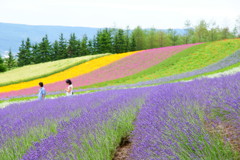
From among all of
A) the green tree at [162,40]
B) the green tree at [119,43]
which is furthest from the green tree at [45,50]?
the green tree at [162,40]

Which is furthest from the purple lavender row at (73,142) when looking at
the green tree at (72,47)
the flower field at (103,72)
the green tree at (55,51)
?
the green tree at (55,51)

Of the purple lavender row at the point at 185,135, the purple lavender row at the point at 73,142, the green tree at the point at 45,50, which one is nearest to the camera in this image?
the purple lavender row at the point at 185,135

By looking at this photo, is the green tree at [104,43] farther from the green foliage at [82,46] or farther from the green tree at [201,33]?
the green tree at [201,33]

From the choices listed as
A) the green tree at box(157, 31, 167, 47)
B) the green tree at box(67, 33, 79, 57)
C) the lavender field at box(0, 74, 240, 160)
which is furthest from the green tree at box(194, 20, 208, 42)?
the lavender field at box(0, 74, 240, 160)

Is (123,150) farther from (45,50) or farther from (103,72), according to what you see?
(45,50)

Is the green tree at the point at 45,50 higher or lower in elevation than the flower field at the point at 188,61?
higher

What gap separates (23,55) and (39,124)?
71.6 meters

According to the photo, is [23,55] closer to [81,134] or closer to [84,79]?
[84,79]

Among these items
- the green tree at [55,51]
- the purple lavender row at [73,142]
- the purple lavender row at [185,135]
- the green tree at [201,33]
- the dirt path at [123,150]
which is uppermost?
the green tree at [201,33]

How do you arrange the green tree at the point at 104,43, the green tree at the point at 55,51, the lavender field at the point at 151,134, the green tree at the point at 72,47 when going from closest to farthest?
the lavender field at the point at 151,134
the green tree at the point at 104,43
the green tree at the point at 72,47
the green tree at the point at 55,51

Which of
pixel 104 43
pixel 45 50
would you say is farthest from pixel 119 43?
pixel 45 50

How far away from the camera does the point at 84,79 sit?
2977cm

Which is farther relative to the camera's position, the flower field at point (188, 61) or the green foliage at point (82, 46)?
the green foliage at point (82, 46)

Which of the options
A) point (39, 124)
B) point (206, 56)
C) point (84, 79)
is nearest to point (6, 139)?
point (39, 124)
